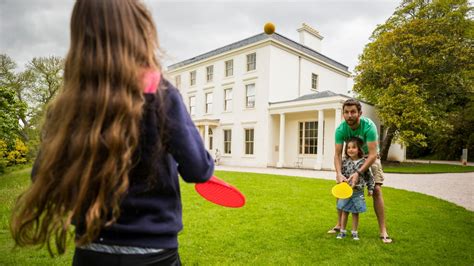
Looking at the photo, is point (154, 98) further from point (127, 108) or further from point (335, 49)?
point (335, 49)

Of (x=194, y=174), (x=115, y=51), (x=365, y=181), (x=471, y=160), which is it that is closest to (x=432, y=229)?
(x=365, y=181)

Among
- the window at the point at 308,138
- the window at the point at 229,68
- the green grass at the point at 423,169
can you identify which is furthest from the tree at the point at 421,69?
the window at the point at 229,68

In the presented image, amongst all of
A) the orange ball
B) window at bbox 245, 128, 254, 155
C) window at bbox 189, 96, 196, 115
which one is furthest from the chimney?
window at bbox 189, 96, 196, 115

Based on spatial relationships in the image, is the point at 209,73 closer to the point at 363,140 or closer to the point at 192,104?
the point at 192,104

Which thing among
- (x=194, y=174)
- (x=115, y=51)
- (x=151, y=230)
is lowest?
(x=151, y=230)

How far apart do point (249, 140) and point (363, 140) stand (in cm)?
1752

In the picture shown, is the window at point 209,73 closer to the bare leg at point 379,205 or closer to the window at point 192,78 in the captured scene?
the window at point 192,78

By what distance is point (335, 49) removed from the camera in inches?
1294

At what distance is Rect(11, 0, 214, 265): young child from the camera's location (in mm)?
970

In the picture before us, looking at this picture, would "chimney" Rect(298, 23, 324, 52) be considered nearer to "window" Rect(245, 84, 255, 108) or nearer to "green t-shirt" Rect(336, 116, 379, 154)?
"window" Rect(245, 84, 255, 108)

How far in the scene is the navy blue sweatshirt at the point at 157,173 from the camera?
1.04 m

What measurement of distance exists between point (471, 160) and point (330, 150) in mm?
18642

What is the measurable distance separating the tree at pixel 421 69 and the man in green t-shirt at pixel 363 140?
16.0 meters

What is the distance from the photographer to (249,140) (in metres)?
21.6
